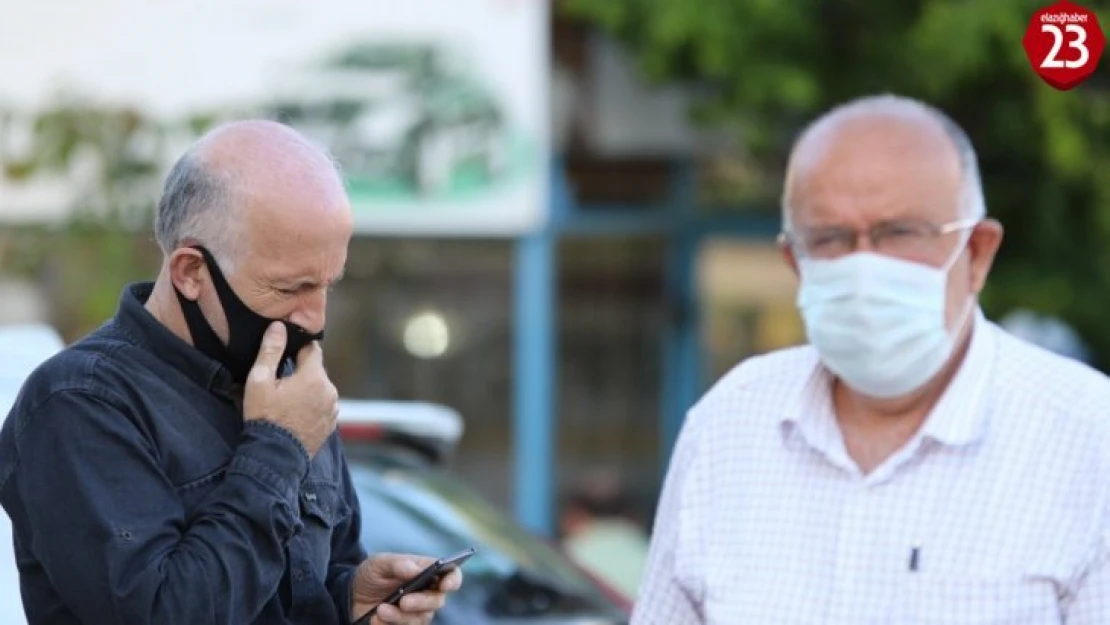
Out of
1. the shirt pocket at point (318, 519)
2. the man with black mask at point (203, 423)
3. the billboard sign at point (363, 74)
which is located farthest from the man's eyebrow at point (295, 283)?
the billboard sign at point (363, 74)

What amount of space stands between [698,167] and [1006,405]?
803cm

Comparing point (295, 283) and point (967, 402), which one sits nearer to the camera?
point (295, 283)

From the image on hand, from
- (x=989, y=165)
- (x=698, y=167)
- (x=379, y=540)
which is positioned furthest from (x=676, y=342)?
(x=379, y=540)

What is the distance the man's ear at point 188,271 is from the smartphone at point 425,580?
1.81ft

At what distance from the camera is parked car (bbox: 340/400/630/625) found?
4871 millimetres

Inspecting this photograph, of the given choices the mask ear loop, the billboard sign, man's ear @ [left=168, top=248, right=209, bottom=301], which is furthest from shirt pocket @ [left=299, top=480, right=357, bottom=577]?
the billboard sign

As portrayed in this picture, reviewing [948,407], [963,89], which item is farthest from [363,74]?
[948,407]

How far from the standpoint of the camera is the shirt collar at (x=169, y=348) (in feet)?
8.63

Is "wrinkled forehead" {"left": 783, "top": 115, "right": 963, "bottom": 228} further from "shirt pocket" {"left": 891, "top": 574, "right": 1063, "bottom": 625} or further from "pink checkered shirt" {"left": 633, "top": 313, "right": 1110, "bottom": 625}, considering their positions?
"shirt pocket" {"left": 891, "top": 574, "right": 1063, "bottom": 625}

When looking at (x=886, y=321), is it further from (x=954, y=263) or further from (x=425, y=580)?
(x=425, y=580)

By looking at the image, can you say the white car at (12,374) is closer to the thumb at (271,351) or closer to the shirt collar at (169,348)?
the shirt collar at (169,348)

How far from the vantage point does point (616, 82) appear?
34.7 feet

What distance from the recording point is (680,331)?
1130 centimetres

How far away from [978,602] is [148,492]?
1.26 metres
